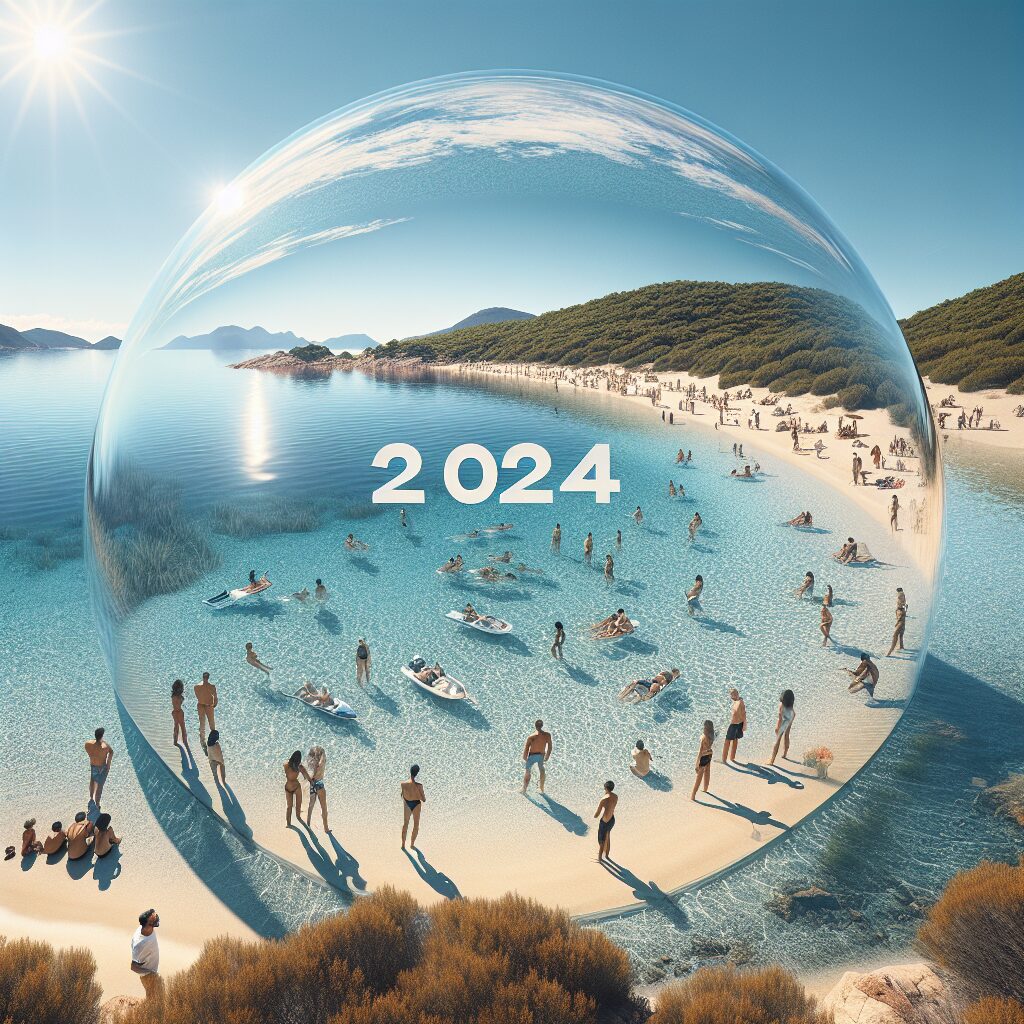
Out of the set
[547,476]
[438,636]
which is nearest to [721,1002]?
[547,476]

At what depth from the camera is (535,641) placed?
40.6ft

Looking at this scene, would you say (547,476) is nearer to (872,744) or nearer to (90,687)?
(872,744)

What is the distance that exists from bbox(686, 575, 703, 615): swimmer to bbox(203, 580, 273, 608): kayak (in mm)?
9960

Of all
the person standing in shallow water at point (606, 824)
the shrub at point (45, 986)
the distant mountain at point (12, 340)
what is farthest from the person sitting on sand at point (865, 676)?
the distant mountain at point (12, 340)

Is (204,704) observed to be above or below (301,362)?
below

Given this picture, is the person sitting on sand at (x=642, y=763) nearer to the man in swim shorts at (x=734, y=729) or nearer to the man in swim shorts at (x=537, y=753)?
the man in swim shorts at (x=734, y=729)

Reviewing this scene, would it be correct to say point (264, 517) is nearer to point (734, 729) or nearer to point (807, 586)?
point (734, 729)

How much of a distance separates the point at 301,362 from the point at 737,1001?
11.2 meters

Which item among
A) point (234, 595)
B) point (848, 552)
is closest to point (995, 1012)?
point (848, 552)

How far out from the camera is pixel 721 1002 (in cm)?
483

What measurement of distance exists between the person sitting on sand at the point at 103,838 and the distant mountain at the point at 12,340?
209 m

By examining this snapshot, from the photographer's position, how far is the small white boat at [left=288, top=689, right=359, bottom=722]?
365 inches

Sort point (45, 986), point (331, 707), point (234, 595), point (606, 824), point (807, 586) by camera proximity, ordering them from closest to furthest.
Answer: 1. point (45, 986)
2. point (606, 824)
3. point (331, 707)
4. point (807, 586)
5. point (234, 595)

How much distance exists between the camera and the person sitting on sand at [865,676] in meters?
7.43
